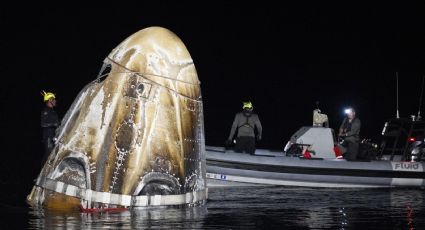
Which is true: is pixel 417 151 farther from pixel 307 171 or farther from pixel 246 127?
pixel 246 127

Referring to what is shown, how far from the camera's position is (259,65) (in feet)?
503

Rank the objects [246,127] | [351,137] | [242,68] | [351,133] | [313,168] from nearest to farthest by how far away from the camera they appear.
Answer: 1. [246,127]
2. [313,168]
3. [351,133]
4. [351,137]
5. [242,68]

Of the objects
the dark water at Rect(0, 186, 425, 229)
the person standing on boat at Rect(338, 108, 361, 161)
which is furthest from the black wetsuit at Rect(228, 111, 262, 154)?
the person standing on boat at Rect(338, 108, 361, 161)

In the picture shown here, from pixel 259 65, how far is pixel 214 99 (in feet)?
172

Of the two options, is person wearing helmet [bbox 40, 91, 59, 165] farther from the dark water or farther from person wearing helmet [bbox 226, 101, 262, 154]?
person wearing helmet [bbox 226, 101, 262, 154]

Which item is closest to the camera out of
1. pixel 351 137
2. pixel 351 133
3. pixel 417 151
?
pixel 351 133

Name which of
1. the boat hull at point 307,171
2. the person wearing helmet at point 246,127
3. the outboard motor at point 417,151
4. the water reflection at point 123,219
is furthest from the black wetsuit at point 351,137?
the water reflection at point 123,219

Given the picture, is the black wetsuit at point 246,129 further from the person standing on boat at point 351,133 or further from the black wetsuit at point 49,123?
the black wetsuit at point 49,123

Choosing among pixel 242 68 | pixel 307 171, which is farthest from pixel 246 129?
pixel 242 68

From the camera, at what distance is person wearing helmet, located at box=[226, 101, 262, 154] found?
2036 cm

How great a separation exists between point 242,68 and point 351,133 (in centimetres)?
12992

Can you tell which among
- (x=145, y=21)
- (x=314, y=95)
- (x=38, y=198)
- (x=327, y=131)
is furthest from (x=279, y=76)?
(x=38, y=198)

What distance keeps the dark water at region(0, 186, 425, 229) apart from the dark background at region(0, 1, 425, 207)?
5011mm

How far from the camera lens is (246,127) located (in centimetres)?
2055
